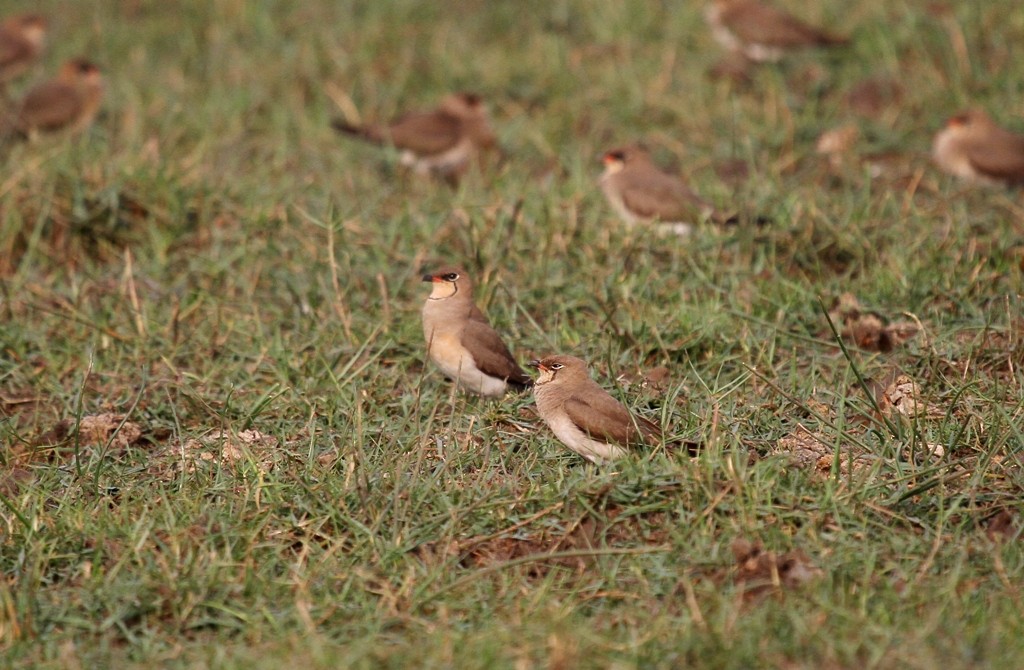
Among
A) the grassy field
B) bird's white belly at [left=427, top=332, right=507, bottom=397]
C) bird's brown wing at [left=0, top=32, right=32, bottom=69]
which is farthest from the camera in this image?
bird's brown wing at [left=0, top=32, right=32, bottom=69]

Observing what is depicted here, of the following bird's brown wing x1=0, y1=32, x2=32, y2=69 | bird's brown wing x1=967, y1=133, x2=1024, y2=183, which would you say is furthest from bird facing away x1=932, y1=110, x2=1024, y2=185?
bird's brown wing x1=0, y1=32, x2=32, y2=69

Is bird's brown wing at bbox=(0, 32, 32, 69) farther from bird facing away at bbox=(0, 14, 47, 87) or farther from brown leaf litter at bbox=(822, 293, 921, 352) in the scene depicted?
brown leaf litter at bbox=(822, 293, 921, 352)

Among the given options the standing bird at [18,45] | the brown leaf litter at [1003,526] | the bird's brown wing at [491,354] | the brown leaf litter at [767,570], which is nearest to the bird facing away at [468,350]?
the bird's brown wing at [491,354]

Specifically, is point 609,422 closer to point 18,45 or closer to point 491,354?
point 491,354

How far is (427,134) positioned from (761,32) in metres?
2.50

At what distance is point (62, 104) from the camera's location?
8984mm

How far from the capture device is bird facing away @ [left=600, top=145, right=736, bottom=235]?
7152 mm

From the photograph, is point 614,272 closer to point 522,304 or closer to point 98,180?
point 522,304

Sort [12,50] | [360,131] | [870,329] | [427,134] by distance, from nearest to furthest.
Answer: [870,329], [427,134], [360,131], [12,50]

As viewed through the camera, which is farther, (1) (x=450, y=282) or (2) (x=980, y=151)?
(2) (x=980, y=151)

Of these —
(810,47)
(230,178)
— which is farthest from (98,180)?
(810,47)

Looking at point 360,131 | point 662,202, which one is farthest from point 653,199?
point 360,131

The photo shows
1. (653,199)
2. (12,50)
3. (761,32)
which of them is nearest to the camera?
(653,199)

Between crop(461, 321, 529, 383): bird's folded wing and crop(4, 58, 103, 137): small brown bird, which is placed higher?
crop(461, 321, 529, 383): bird's folded wing
